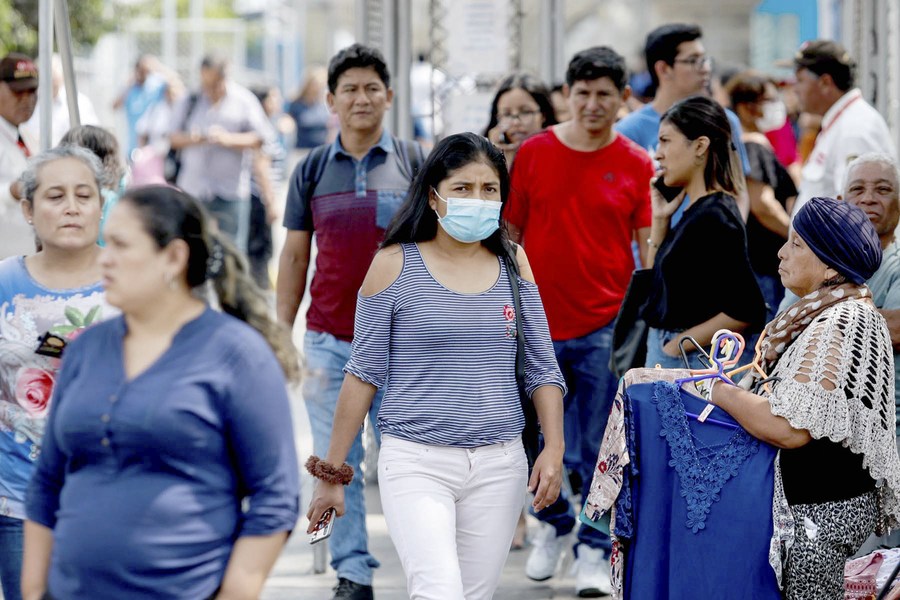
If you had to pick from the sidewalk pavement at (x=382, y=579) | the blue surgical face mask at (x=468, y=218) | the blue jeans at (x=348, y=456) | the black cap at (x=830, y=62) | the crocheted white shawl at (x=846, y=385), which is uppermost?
the black cap at (x=830, y=62)

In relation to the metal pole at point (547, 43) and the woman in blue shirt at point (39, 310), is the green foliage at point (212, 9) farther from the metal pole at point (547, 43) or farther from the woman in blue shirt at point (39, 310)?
the woman in blue shirt at point (39, 310)

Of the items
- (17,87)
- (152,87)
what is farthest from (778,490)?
(152,87)

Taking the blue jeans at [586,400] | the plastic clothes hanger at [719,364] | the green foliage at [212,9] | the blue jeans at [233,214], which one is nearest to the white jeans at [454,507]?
the plastic clothes hanger at [719,364]

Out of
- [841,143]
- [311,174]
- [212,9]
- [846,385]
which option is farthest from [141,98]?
[212,9]

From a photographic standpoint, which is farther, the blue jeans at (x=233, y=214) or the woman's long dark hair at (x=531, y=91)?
the blue jeans at (x=233, y=214)

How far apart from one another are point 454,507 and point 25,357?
1.32m

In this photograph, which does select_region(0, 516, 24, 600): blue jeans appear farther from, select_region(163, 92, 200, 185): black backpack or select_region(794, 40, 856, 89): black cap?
select_region(163, 92, 200, 185): black backpack

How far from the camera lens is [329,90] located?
19.9ft

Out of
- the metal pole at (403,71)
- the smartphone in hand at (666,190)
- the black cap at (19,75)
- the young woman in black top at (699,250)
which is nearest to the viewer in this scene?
the young woman in black top at (699,250)

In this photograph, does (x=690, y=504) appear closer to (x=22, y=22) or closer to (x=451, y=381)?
(x=451, y=381)

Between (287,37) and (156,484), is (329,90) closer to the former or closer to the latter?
(156,484)

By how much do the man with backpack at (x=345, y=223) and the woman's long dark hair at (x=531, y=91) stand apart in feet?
3.50

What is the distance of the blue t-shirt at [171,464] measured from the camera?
2.97m

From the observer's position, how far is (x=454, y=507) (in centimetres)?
429
